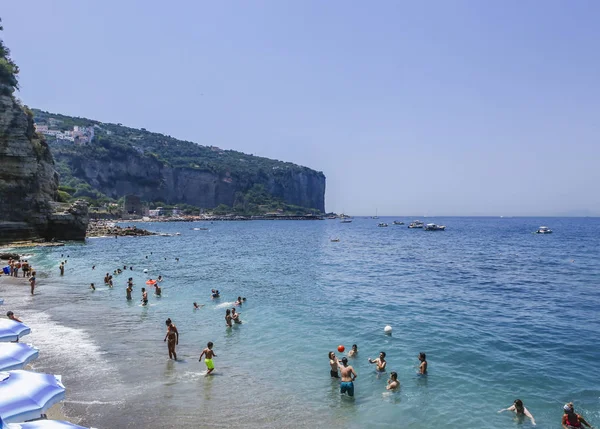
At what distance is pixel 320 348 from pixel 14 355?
10657 millimetres

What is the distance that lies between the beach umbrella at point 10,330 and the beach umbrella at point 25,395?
16.2ft

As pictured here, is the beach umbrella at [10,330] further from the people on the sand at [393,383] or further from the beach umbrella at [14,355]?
the people on the sand at [393,383]

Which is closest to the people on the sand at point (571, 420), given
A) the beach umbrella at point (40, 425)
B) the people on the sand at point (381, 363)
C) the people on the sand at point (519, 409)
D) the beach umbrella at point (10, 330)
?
the people on the sand at point (519, 409)

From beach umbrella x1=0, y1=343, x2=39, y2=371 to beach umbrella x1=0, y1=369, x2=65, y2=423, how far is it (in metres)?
1.78

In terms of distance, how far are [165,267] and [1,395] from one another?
122ft

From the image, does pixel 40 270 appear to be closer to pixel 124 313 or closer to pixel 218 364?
pixel 124 313

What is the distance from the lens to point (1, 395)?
8.62m

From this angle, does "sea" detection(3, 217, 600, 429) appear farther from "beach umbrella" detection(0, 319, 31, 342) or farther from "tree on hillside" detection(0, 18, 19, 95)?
"tree on hillside" detection(0, 18, 19, 95)

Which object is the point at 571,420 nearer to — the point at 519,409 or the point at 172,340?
the point at 519,409

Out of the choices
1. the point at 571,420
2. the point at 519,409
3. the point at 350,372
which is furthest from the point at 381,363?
the point at 571,420

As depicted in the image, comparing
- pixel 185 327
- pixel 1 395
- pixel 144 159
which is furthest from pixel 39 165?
pixel 144 159

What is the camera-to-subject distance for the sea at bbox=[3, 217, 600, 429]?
11.7 m

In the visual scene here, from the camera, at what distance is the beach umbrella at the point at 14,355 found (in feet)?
36.6

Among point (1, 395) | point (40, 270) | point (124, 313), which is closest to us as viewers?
point (1, 395)
